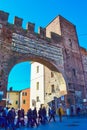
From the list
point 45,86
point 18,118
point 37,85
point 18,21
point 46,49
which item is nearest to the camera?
point 18,118

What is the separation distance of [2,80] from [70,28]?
12062 mm

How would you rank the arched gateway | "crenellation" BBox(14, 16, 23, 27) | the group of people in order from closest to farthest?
the group of people
the arched gateway
"crenellation" BBox(14, 16, 23, 27)

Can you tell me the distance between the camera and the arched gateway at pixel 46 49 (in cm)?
1316

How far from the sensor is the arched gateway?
13.2 metres

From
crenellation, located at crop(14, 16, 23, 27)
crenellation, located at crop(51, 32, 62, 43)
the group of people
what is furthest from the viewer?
crenellation, located at crop(51, 32, 62, 43)

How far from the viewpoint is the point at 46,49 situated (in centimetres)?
1611

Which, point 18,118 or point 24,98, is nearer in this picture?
point 18,118

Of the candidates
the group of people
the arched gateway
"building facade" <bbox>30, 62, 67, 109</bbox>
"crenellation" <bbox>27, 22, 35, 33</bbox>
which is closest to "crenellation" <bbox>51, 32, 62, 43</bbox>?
the arched gateway

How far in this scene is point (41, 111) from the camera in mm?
10961

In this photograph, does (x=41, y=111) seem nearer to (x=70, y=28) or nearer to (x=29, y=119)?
(x=29, y=119)

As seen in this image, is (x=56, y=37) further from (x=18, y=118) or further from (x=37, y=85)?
(x=18, y=118)

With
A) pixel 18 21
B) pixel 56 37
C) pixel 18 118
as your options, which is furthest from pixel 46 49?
pixel 18 118

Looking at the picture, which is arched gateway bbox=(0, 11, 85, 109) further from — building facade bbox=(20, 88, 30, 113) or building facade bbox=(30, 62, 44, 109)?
building facade bbox=(20, 88, 30, 113)

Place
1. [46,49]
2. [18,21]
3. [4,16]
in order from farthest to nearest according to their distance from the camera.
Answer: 1. [46,49]
2. [18,21]
3. [4,16]
